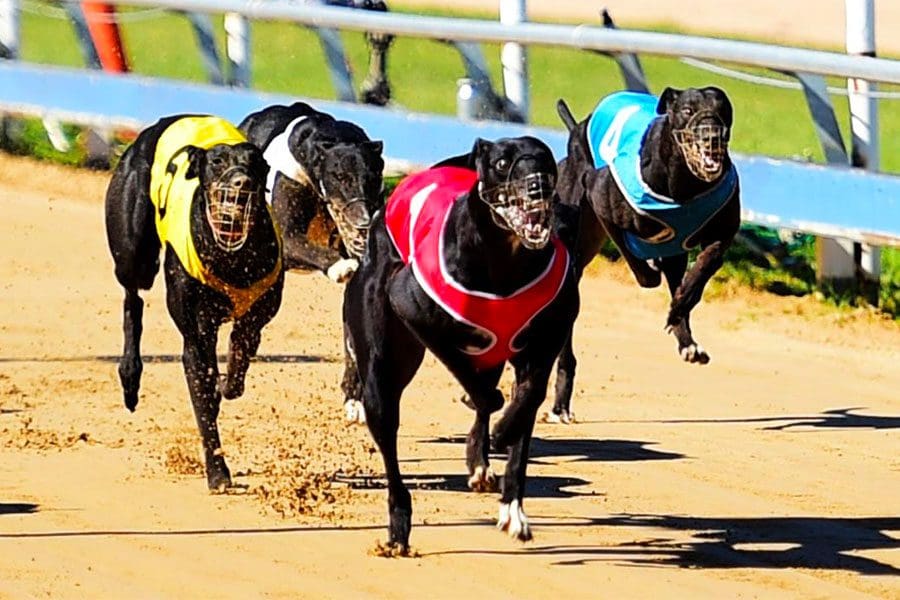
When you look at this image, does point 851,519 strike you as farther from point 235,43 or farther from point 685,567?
point 235,43

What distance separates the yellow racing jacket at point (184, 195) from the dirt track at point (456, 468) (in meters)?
0.62

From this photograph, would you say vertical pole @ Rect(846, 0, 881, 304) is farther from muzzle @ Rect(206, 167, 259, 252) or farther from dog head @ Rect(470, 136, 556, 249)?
dog head @ Rect(470, 136, 556, 249)

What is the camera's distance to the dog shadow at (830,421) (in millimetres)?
8273

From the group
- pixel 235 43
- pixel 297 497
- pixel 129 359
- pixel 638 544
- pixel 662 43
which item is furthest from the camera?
pixel 235 43

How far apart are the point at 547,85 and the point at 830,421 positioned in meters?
6.60

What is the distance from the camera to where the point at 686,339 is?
8.12m

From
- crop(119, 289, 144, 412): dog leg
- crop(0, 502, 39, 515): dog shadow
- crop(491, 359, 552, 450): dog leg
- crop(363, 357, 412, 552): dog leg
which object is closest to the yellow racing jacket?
crop(119, 289, 144, 412): dog leg

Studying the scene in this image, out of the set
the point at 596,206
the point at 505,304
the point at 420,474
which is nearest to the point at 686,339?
the point at 596,206


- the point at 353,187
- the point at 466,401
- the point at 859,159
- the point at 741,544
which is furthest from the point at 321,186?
A: the point at 859,159

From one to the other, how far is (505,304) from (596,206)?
98.0 inches

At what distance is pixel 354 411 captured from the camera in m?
8.16

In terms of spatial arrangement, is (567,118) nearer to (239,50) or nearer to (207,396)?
(207,396)

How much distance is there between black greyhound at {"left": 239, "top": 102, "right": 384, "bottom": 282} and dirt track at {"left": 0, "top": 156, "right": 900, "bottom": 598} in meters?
0.67

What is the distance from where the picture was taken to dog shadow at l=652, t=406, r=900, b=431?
27.1 ft
